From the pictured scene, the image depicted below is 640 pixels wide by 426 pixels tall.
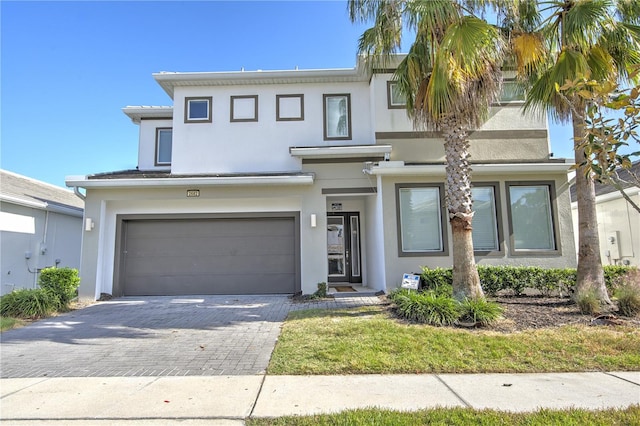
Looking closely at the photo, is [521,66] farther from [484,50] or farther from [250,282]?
[250,282]

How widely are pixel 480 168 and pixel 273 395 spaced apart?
842 cm

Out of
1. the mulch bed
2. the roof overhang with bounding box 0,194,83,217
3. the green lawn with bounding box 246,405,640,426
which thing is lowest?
the green lawn with bounding box 246,405,640,426

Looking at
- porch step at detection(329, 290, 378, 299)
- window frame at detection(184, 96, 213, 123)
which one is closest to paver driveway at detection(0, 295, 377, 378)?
porch step at detection(329, 290, 378, 299)

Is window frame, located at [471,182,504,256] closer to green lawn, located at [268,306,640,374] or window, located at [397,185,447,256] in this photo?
window, located at [397,185,447,256]

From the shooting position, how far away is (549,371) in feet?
14.9

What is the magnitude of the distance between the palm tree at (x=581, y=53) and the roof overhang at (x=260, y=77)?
4804 mm

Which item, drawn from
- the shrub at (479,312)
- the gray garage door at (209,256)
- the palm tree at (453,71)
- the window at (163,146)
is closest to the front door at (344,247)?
the gray garage door at (209,256)

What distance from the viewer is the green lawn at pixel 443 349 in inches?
182

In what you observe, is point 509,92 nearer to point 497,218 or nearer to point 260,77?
point 497,218

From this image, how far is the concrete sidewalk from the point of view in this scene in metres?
3.46

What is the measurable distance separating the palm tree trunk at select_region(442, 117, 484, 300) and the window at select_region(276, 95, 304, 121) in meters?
5.38

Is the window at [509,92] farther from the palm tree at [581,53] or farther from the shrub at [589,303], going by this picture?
the shrub at [589,303]

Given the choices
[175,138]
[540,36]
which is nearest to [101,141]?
[175,138]

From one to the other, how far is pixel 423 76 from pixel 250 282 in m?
7.35
